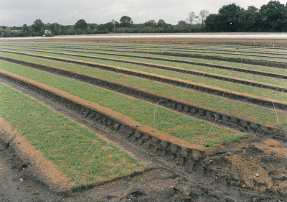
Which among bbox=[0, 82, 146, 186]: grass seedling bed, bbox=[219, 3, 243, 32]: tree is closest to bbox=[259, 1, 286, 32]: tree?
bbox=[219, 3, 243, 32]: tree

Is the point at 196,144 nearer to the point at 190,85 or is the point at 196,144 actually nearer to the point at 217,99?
the point at 217,99

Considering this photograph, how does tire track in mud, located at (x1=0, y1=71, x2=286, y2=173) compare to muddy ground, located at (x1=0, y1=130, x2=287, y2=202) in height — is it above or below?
above

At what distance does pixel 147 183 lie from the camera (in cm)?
661

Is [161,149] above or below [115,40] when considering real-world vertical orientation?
below

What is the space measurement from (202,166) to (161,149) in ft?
5.62

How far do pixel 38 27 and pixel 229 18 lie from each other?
7461 centimetres

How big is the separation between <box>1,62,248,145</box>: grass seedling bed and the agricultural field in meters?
0.05

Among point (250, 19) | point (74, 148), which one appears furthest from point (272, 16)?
point (74, 148)

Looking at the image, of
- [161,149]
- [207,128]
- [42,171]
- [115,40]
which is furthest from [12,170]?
[115,40]

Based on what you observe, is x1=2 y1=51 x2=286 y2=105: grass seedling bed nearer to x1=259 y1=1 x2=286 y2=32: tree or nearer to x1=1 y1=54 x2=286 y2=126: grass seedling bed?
x1=1 y1=54 x2=286 y2=126: grass seedling bed

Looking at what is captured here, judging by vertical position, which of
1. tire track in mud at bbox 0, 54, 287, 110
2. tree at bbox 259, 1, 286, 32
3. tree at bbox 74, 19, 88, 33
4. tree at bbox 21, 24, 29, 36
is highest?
tree at bbox 74, 19, 88, 33

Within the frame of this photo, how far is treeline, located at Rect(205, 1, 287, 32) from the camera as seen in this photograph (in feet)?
159

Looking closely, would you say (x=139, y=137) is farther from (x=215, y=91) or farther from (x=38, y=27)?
(x=38, y=27)

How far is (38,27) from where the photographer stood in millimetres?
90438
